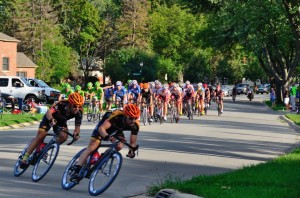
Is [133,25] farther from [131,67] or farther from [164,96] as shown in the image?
[164,96]

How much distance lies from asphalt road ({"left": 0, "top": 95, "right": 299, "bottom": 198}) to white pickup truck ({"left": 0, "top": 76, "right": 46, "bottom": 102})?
59.4ft

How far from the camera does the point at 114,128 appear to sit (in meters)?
11.1

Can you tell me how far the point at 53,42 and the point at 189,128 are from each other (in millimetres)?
55150

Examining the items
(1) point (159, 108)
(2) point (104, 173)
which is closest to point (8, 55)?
(1) point (159, 108)

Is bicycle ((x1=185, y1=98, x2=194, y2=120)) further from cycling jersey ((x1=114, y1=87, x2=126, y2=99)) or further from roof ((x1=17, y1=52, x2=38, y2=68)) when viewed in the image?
roof ((x1=17, y1=52, x2=38, y2=68))

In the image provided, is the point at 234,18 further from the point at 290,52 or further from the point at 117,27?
the point at 117,27

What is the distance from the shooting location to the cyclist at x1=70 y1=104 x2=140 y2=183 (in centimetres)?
1081

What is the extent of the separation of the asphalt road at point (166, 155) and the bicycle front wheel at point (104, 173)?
18 centimetres

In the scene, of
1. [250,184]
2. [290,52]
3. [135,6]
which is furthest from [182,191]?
[135,6]

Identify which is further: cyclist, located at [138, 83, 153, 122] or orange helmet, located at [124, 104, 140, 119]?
cyclist, located at [138, 83, 153, 122]

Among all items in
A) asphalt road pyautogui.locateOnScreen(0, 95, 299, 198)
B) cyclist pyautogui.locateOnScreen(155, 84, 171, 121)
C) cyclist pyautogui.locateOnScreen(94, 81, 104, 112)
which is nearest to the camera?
asphalt road pyautogui.locateOnScreen(0, 95, 299, 198)

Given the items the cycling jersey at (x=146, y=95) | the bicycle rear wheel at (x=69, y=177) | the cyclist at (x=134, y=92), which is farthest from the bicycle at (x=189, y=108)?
the bicycle rear wheel at (x=69, y=177)

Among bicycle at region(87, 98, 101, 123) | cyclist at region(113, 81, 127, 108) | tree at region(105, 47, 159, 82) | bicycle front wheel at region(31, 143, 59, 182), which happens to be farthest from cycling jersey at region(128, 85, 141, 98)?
tree at region(105, 47, 159, 82)

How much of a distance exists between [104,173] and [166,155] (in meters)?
6.62
